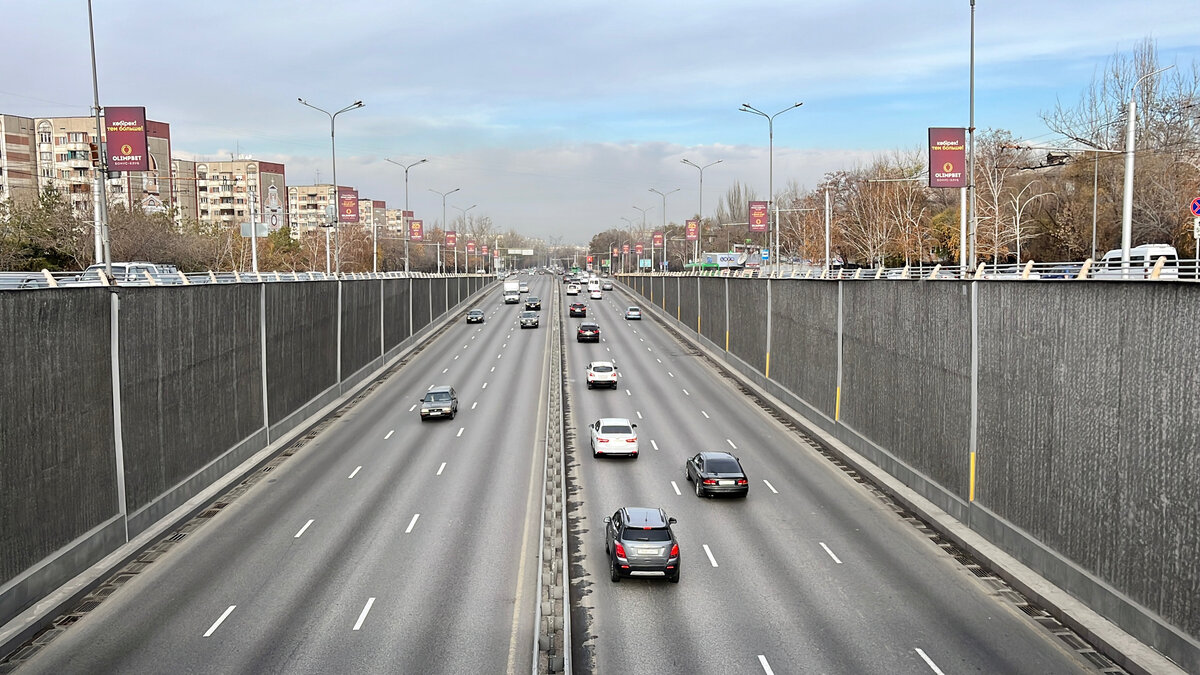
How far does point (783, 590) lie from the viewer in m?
19.1

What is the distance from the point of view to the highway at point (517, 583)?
51.1 feet

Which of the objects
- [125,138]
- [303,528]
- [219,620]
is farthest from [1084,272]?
[125,138]

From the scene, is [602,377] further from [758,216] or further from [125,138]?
[125,138]

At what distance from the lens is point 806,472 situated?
99.6 feet

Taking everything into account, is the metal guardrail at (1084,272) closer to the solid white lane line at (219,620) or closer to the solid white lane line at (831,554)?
the solid white lane line at (831,554)

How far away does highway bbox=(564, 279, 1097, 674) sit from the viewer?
15578 mm

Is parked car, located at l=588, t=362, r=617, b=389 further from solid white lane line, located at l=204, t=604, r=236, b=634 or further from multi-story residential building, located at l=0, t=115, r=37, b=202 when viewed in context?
multi-story residential building, located at l=0, t=115, r=37, b=202


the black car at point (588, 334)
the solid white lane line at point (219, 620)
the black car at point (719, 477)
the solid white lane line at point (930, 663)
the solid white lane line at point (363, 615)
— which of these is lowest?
the solid white lane line at point (930, 663)

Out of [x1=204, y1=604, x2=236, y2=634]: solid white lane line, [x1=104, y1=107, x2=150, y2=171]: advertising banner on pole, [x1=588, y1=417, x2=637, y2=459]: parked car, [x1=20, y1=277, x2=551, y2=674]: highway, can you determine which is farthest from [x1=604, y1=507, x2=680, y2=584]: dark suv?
[x1=104, y1=107, x2=150, y2=171]: advertising banner on pole

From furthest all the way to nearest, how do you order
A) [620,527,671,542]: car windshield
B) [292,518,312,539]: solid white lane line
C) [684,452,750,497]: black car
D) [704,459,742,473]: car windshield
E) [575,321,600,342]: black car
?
1. [575,321,600,342]: black car
2. [704,459,742,473]: car windshield
3. [684,452,750,497]: black car
4. [292,518,312,539]: solid white lane line
5. [620,527,671,542]: car windshield

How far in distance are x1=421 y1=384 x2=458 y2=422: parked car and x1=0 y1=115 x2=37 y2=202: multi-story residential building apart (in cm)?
8386

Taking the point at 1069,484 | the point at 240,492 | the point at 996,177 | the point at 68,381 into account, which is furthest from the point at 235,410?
the point at 996,177

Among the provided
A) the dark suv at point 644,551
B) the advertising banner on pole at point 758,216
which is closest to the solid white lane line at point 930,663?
the dark suv at point 644,551

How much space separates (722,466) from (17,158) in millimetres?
112879
